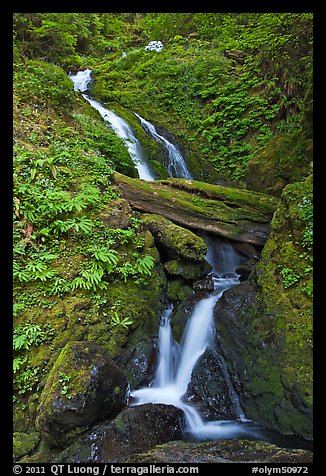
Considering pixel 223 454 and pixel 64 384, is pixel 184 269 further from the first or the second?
pixel 223 454

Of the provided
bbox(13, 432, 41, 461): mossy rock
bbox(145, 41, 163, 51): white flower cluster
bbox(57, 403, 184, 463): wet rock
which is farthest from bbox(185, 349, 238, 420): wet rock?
bbox(145, 41, 163, 51): white flower cluster

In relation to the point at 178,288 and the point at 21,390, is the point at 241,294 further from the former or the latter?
the point at 21,390

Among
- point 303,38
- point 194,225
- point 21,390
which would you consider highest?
point 303,38

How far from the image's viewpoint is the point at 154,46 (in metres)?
18.2

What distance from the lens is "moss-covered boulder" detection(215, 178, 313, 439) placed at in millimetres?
4504

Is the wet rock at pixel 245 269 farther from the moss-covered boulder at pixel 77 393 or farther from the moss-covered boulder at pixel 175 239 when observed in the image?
the moss-covered boulder at pixel 77 393

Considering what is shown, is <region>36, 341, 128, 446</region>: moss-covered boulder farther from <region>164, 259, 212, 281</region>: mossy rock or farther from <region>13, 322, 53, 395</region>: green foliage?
<region>164, 259, 212, 281</region>: mossy rock

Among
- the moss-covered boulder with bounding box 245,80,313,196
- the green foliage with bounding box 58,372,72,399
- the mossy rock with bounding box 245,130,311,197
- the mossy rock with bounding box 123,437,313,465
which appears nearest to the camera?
the mossy rock with bounding box 123,437,313,465

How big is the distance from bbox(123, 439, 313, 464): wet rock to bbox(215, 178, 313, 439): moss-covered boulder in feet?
2.59

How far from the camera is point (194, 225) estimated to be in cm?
750

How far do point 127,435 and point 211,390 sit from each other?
1614mm

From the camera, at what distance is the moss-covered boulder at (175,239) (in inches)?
261
